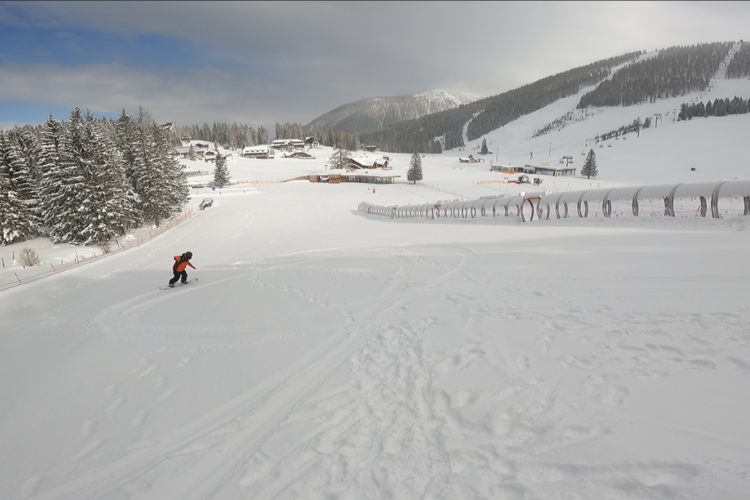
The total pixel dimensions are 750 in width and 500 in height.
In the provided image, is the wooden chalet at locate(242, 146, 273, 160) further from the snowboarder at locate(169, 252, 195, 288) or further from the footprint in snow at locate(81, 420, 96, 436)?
the footprint in snow at locate(81, 420, 96, 436)

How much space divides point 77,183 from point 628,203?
42.7 metres

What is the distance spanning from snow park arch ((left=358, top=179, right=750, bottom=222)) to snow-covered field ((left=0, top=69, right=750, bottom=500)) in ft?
12.3

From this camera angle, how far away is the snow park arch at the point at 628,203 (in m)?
16.4

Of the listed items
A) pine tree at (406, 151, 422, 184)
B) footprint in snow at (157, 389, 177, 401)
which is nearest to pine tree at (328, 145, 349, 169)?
pine tree at (406, 151, 422, 184)

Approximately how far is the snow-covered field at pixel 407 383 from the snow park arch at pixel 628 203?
3747mm

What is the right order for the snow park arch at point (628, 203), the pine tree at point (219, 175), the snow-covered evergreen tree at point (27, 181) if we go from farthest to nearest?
1. the pine tree at point (219, 175)
2. the snow-covered evergreen tree at point (27, 181)
3. the snow park arch at point (628, 203)

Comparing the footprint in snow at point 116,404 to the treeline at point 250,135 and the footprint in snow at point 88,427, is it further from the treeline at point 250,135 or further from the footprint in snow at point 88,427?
the treeline at point 250,135

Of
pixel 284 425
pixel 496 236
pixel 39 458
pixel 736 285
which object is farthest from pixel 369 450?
pixel 496 236

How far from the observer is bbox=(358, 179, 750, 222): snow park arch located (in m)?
16.4

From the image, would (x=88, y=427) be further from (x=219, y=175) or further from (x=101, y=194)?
(x=219, y=175)

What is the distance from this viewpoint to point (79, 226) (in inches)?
1200

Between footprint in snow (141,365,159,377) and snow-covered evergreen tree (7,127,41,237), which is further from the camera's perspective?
snow-covered evergreen tree (7,127,41,237)

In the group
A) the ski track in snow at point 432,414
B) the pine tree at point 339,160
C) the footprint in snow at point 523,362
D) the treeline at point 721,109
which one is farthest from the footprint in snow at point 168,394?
the treeline at point 721,109

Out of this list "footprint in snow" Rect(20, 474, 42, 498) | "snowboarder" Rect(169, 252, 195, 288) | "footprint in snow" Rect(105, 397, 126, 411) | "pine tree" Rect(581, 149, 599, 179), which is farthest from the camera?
"pine tree" Rect(581, 149, 599, 179)
